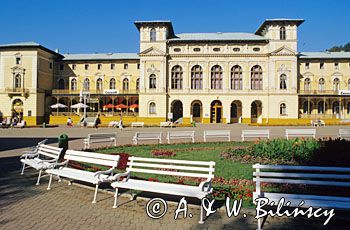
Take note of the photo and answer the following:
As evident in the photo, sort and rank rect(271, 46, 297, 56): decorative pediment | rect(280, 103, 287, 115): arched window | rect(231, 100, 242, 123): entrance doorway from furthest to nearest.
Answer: rect(231, 100, 242, 123): entrance doorway, rect(271, 46, 297, 56): decorative pediment, rect(280, 103, 287, 115): arched window

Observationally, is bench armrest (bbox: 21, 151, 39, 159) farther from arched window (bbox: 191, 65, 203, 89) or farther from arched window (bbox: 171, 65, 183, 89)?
arched window (bbox: 191, 65, 203, 89)

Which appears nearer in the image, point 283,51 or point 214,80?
point 283,51

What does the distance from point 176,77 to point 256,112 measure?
15.1 metres

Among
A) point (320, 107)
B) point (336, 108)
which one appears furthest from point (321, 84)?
point (336, 108)

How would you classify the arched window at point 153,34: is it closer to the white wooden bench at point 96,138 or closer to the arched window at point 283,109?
the arched window at point 283,109

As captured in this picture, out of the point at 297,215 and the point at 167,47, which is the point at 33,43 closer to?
the point at 167,47

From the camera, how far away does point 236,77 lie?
45188 mm

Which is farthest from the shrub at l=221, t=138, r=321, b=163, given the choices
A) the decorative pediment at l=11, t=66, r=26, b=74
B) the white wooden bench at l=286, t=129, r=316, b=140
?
the decorative pediment at l=11, t=66, r=26, b=74

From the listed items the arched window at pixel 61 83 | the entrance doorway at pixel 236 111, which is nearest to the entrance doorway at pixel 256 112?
the entrance doorway at pixel 236 111

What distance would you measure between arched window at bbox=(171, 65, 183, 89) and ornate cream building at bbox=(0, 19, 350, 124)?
172 millimetres

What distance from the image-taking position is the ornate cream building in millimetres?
43125

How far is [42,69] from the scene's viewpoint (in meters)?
46.2

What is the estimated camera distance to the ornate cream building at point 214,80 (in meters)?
43.1

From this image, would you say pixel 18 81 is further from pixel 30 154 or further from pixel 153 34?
pixel 30 154
